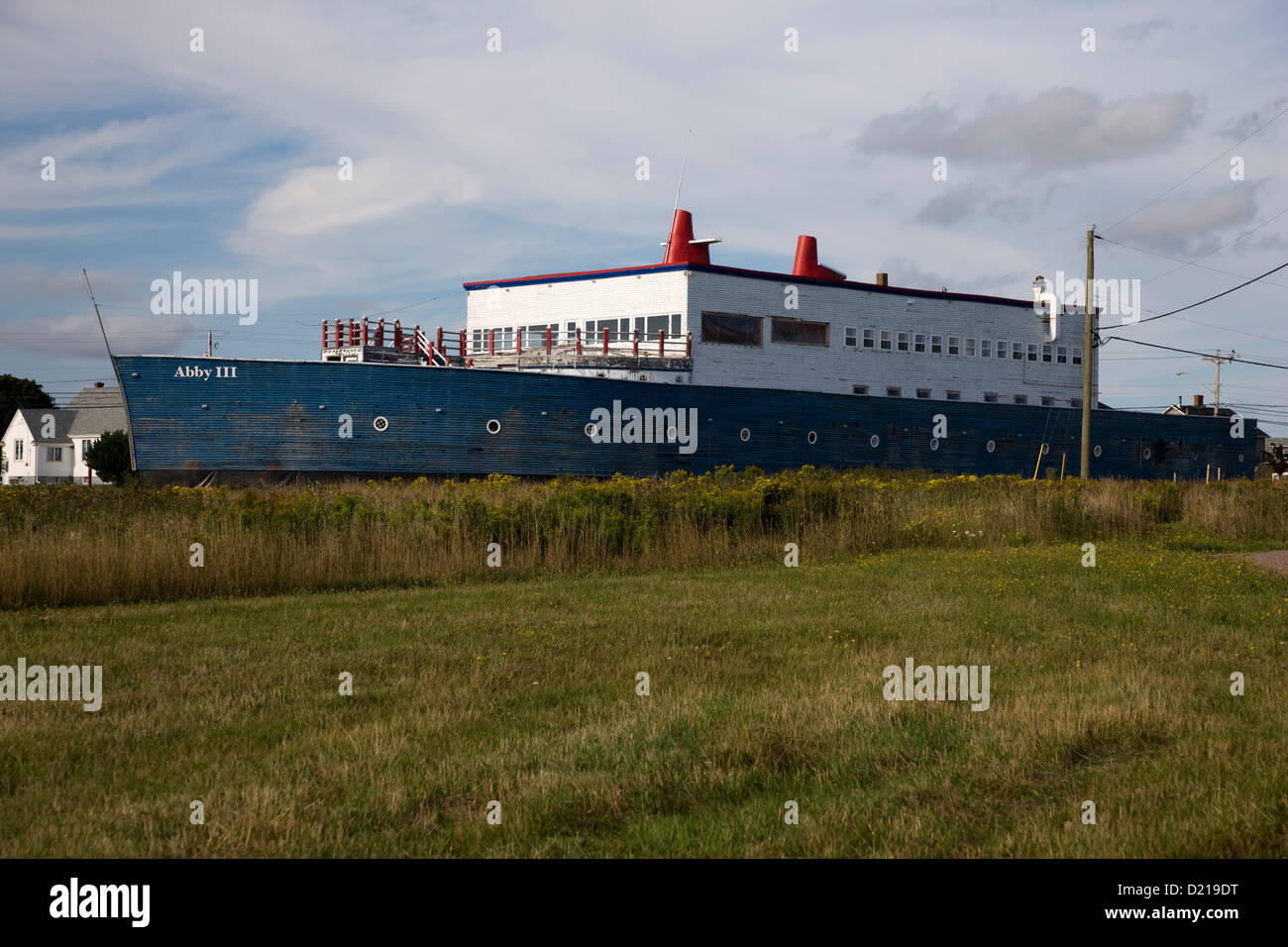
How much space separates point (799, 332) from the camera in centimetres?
3512

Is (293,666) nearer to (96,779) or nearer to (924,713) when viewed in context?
(96,779)

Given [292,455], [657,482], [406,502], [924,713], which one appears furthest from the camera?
[292,455]

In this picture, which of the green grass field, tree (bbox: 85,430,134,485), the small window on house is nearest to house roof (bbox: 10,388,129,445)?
tree (bbox: 85,430,134,485)

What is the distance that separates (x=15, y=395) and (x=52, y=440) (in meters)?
9.80

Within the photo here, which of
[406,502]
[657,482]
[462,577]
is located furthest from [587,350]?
[462,577]

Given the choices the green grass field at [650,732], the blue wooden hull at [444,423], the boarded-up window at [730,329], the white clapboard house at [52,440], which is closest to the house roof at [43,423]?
the white clapboard house at [52,440]

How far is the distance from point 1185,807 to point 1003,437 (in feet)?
116

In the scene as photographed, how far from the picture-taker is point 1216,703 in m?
7.27

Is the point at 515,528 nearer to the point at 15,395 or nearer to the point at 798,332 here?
the point at 798,332

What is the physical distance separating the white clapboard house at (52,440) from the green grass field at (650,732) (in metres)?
66.7

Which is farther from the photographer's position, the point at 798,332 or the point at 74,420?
the point at 74,420

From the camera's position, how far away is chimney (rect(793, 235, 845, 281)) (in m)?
37.3

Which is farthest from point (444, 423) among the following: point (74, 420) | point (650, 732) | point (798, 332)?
point (74, 420)

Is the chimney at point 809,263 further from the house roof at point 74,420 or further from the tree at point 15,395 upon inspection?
the tree at point 15,395
